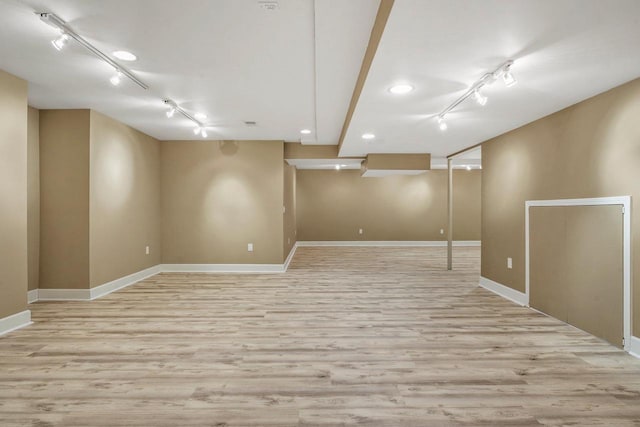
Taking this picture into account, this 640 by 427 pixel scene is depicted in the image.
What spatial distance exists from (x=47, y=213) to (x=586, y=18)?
582cm

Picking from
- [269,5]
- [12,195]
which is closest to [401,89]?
[269,5]

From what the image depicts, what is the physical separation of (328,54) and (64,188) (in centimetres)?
397

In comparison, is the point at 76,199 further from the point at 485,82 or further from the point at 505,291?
the point at 505,291

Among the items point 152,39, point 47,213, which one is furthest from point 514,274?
point 47,213

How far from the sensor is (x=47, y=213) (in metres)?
4.16

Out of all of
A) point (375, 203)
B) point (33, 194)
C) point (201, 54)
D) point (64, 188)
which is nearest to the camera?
point (201, 54)

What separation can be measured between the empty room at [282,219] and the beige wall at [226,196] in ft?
0.15

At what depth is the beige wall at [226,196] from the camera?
6086 millimetres

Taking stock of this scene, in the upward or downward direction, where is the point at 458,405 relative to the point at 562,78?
downward

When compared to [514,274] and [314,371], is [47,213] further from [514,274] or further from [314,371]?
[514,274]

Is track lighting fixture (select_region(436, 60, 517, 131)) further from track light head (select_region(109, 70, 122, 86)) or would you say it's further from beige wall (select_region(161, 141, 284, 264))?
beige wall (select_region(161, 141, 284, 264))

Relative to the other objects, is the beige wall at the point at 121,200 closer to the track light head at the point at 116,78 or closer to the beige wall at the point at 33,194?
the beige wall at the point at 33,194

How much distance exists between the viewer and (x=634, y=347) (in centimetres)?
265

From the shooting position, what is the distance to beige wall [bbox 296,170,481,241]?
1032 cm
